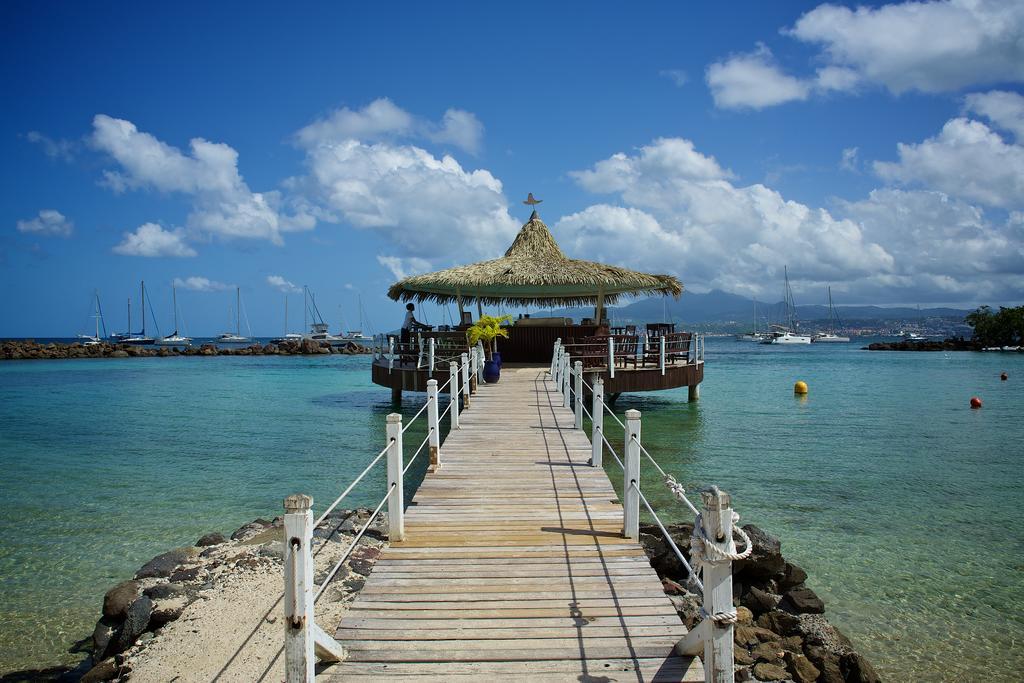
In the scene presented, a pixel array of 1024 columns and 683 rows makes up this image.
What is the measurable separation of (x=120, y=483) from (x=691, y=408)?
15.7 meters

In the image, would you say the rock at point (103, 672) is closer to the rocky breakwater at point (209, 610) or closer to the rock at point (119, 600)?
the rocky breakwater at point (209, 610)

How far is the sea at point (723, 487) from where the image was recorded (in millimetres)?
6070

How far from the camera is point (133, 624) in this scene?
216 inches

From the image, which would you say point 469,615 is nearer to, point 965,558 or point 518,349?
point 965,558

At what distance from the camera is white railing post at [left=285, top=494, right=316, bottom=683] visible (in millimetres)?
3082

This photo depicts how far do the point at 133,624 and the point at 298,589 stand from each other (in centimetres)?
337

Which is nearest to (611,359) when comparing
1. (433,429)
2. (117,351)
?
(433,429)

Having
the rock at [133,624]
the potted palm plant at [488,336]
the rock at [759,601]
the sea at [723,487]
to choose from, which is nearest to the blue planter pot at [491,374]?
the potted palm plant at [488,336]

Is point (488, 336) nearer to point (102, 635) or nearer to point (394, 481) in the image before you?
point (394, 481)

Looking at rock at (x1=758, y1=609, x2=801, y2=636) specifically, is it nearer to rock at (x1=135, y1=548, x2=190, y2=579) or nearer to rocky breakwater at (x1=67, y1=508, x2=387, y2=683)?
rocky breakwater at (x1=67, y1=508, x2=387, y2=683)

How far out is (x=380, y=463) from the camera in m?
12.7

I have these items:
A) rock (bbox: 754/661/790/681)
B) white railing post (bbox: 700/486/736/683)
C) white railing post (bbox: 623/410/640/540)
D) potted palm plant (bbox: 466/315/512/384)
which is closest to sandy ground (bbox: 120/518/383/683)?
white railing post (bbox: 623/410/640/540)

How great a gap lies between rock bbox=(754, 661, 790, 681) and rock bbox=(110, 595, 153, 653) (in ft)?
16.0

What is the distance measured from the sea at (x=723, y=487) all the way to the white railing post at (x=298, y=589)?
3.80m
